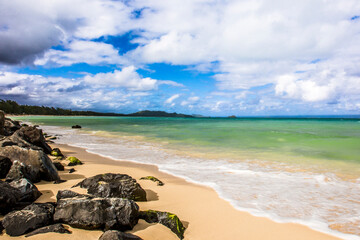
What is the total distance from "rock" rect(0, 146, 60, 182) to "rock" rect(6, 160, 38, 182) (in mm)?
52

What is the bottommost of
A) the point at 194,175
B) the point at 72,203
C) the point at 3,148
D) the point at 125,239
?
the point at 194,175

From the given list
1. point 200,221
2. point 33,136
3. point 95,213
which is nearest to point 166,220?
point 200,221

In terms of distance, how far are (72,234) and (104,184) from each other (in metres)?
1.49

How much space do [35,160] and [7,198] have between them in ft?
7.65

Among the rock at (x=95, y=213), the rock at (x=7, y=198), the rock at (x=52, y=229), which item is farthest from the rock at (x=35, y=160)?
the rock at (x=52, y=229)

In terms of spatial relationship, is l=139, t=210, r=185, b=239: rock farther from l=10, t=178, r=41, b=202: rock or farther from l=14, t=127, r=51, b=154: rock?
l=14, t=127, r=51, b=154: rock

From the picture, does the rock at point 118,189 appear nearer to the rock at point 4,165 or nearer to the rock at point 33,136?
the rock at point 4,165

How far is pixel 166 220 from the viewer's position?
3764 mm

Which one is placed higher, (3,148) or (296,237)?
(3,148)

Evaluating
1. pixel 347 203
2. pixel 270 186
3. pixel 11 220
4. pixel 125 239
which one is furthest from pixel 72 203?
pixel 347 203

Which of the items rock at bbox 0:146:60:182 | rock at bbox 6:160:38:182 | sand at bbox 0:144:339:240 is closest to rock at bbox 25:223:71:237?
sand at bbox 0:144:339:240

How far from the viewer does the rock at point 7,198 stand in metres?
3.59

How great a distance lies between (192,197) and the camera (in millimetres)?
5539

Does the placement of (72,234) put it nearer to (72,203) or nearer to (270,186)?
(72,203)
